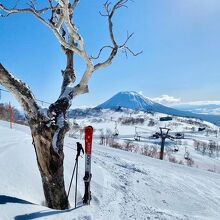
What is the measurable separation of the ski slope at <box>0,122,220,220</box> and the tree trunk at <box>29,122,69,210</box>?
1.04 feet

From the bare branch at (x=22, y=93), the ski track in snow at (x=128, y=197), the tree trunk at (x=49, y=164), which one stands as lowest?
the ski track in snow at (x=128, y=197)

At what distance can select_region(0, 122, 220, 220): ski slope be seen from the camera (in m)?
3.85

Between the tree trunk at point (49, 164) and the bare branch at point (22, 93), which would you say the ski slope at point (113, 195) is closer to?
the tree trunk at point (49, 164)

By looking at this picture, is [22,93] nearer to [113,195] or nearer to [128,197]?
[113,195]

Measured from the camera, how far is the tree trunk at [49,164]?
4383 mm

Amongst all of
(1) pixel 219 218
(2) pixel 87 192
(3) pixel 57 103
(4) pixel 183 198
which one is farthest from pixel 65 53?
(1) pixel 219 218

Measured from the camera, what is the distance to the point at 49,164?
173 inches

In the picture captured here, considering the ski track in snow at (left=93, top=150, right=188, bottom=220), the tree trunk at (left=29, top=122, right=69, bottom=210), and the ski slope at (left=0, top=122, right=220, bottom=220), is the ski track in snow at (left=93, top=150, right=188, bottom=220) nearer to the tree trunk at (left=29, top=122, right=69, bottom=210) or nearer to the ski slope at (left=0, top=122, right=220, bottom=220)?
the ski slope at (left=0, top=122, right=220, bottom=220)

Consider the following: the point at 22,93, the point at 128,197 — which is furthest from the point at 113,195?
the point at 22,93

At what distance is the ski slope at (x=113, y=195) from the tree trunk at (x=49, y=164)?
0.32m

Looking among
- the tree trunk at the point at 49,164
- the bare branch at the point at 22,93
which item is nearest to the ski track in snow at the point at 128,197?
the tree trunk at the point at 49,164

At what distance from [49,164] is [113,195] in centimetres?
158

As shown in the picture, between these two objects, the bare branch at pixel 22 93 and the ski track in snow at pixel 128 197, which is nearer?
the bare branch at pixel 22 93

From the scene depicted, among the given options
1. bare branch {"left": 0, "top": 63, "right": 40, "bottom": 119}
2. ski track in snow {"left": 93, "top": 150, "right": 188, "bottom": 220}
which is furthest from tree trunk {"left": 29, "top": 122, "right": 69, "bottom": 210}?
ski track in snow {"left": 93, "top": 150, "right": 188, "bottom": 220}
